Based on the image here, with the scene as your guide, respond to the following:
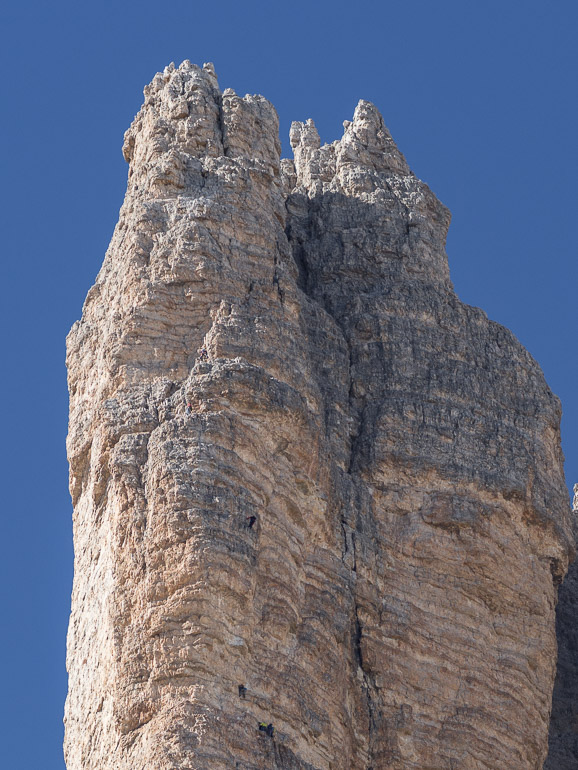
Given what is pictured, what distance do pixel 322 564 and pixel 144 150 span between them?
49.7 feet

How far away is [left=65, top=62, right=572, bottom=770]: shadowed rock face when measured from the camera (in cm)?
5341

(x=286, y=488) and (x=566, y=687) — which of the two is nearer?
(x=286, y=488)

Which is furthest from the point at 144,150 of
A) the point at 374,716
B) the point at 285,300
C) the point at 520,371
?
the point at 374,716

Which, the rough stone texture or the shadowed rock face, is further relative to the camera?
the rough stone texture

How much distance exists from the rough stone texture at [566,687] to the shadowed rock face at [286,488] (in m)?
6.29

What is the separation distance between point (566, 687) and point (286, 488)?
15664mm

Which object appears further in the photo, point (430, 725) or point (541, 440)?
point (541, 440)

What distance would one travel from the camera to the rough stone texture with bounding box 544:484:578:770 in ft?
218

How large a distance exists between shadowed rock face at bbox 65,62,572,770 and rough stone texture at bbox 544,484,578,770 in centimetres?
629

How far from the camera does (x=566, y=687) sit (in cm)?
6800

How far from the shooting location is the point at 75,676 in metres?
57.2

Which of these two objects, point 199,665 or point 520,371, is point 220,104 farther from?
point 199,665

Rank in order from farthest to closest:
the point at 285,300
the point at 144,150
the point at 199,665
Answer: the point at 144,150 → the point at 285,300 → the point at 199,665

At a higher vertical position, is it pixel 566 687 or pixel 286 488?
pixel 566 687
